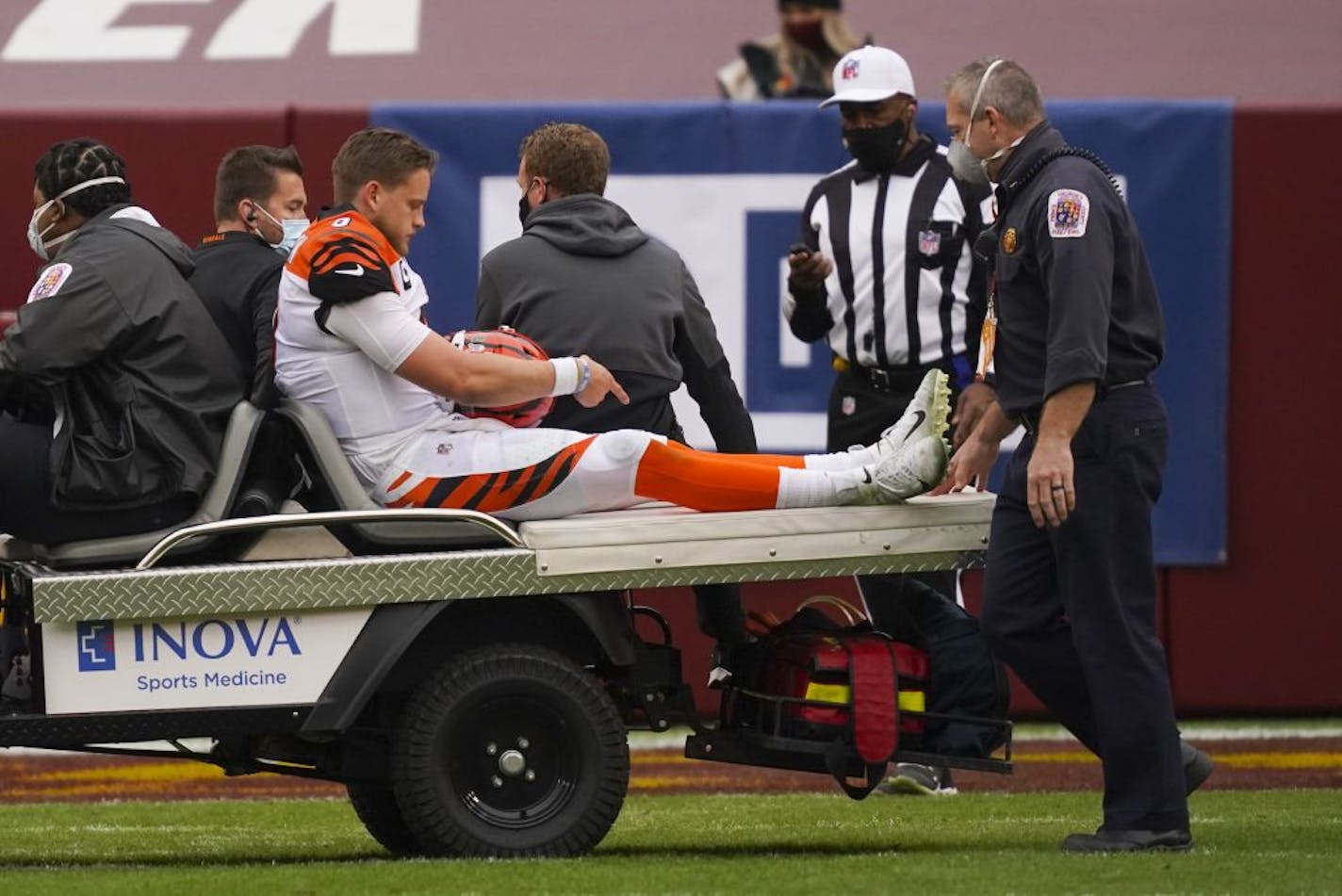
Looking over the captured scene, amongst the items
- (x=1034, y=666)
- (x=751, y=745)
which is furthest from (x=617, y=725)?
(x=1034, y=666)

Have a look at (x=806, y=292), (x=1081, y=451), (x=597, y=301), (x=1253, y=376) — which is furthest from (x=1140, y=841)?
(x=1253, y=376)

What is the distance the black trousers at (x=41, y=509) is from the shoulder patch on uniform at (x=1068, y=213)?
2057 mm

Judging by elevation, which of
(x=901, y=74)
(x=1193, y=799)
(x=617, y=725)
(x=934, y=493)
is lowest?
(x=1193, y=799)

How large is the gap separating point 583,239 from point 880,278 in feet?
6.18

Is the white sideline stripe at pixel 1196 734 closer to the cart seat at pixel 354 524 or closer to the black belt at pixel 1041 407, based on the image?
the cart seat at pixel 354 524

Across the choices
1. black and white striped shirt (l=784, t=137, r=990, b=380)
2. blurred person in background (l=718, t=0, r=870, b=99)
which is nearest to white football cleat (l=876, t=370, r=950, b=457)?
black and white striped shirt (l=784, t=137, r=990, b=380)

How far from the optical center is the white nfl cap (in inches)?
327

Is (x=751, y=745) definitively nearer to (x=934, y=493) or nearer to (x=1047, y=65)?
(x=934, y=493)

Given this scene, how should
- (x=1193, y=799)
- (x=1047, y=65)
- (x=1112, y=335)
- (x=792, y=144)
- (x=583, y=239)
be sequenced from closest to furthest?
(x=1112, y=335)
(x=583, y=239)
(x=1193, y=799)
(x=792, y=144)
(x=1047, y=65)

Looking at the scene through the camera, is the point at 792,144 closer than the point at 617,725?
No

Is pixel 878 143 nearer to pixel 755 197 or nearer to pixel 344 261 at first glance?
pixel 755 197

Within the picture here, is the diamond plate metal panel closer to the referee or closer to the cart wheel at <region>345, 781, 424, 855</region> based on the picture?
the cart wheel at <region>345, 781, 424, 855</region>

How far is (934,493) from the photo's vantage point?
280 inches

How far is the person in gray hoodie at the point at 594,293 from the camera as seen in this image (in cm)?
683
